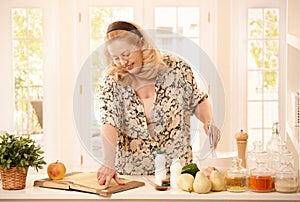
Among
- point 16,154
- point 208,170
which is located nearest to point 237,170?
point 208,170

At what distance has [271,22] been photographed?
557cm

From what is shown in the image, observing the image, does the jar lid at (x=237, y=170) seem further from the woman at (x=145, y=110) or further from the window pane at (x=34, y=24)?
the window pane at (x=34, y=24)

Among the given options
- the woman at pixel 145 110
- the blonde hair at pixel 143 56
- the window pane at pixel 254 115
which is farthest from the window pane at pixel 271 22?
the blonde hair at pixel 143 56

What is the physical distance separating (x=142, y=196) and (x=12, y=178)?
0.56 meters

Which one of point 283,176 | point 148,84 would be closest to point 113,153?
point 148,84

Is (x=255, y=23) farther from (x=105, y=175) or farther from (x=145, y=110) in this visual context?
(x=105, y=175)

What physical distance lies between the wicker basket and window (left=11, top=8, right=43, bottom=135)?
2794 mm

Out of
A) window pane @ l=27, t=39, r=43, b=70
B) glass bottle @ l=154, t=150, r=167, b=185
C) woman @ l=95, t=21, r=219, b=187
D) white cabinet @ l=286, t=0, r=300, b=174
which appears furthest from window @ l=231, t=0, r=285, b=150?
glass bottle @ l=154, t=150, r=167, b=185

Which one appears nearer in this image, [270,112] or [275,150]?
[275,150]

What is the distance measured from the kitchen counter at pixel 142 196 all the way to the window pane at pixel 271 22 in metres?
2.95

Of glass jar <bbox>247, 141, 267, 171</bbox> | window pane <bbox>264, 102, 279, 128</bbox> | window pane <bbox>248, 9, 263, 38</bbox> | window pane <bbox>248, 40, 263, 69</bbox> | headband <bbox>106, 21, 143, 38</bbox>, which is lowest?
glass jar <bbox>247, 141, 267, 171</bbox>

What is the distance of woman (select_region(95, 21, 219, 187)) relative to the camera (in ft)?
9.45

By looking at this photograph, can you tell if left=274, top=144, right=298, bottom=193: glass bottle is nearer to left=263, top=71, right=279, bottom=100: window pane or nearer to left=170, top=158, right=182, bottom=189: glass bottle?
left=170, top=158, right=182, bottom=189: glass bottle

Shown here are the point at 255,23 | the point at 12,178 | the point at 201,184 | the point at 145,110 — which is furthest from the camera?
the point at 255,23
